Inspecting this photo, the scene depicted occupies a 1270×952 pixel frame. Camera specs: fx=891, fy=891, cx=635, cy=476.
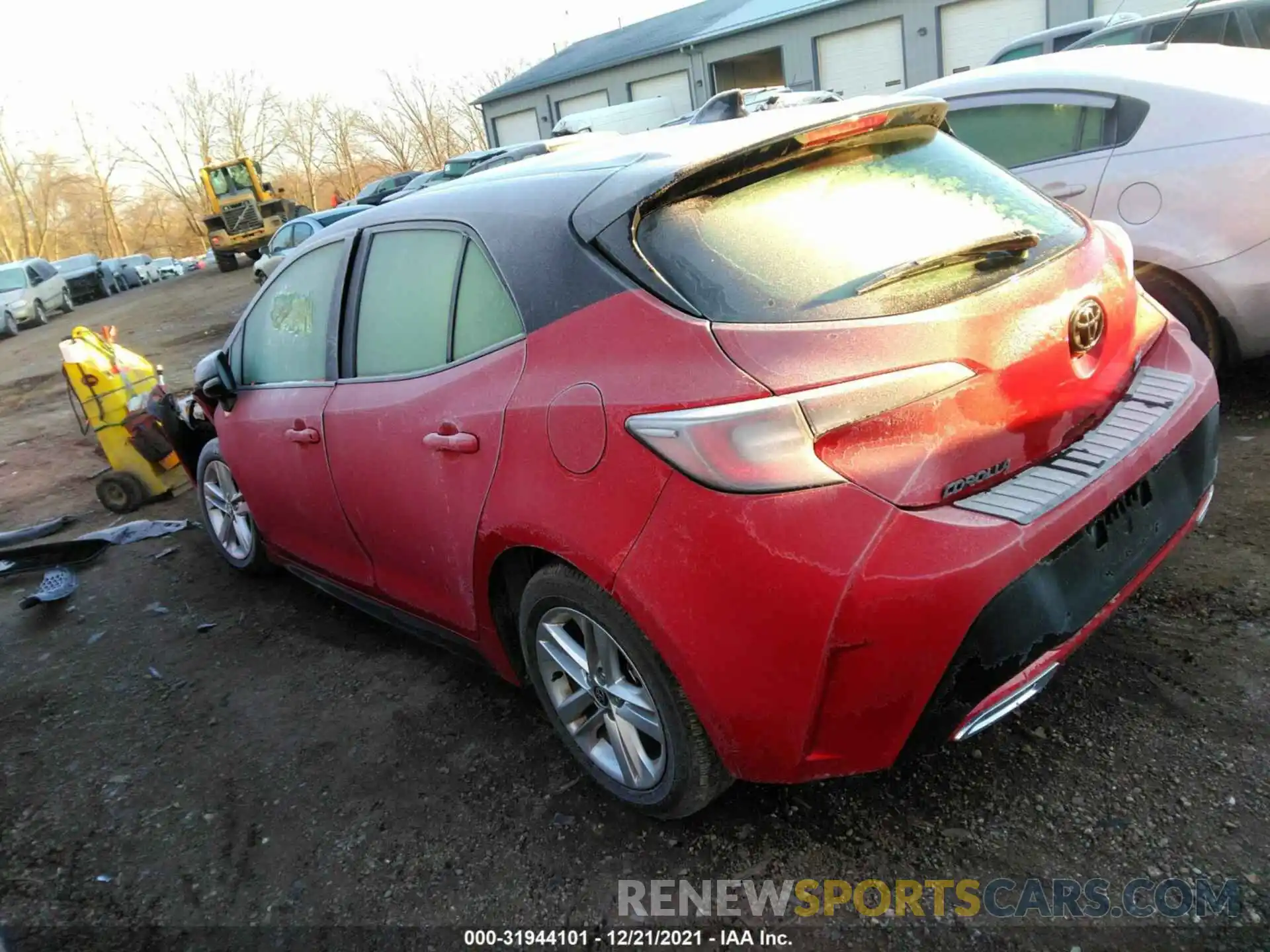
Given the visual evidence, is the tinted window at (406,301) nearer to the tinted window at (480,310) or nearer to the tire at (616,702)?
the tinted window at (480,310)

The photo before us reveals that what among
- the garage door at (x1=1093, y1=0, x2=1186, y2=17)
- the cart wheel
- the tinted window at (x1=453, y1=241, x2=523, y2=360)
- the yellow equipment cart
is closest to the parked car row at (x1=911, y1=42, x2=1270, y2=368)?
the tinted window at (x1=453, y1=241, x2=523, y2=360)

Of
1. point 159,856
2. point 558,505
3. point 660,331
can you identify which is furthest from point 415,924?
point 660,331

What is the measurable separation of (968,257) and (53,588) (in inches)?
181

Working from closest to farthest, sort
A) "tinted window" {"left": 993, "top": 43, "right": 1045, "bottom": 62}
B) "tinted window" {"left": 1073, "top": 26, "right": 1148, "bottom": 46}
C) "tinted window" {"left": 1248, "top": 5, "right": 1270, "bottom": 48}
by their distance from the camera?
"tinted window" {"left": 1248, "top": 5, "right": 1270, "bottom": 48}, "tinted window" {"left": 1073, "top": 26, "right": 1148, "bottom": 46}, "tinted window" {"left": 993, "top": 43, "right": 1045, "bottom": 62}

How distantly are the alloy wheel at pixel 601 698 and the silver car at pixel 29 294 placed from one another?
84.9 feet

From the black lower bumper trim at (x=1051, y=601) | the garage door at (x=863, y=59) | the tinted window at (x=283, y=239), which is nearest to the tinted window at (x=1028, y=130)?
the black lower bumper trim at (x=1051, y=601)

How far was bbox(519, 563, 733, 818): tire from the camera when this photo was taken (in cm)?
210

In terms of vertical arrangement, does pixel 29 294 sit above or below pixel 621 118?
below

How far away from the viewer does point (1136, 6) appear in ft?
66.6

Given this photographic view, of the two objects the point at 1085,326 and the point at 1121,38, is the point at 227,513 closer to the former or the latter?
the point at 1085,326

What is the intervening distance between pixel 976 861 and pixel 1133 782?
0.49 metres

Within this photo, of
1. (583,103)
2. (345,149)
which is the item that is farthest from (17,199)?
(583,103)

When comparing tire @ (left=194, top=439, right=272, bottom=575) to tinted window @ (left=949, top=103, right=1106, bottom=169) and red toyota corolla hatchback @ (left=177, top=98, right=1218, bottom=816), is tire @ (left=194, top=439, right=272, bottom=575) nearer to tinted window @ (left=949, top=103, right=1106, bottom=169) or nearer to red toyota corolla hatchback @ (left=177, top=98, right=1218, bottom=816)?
red toyota corolla hatchback @ (left=177, top=98, right=1218, bottom=816)

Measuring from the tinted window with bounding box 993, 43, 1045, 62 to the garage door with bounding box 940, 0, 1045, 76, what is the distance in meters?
10.3
